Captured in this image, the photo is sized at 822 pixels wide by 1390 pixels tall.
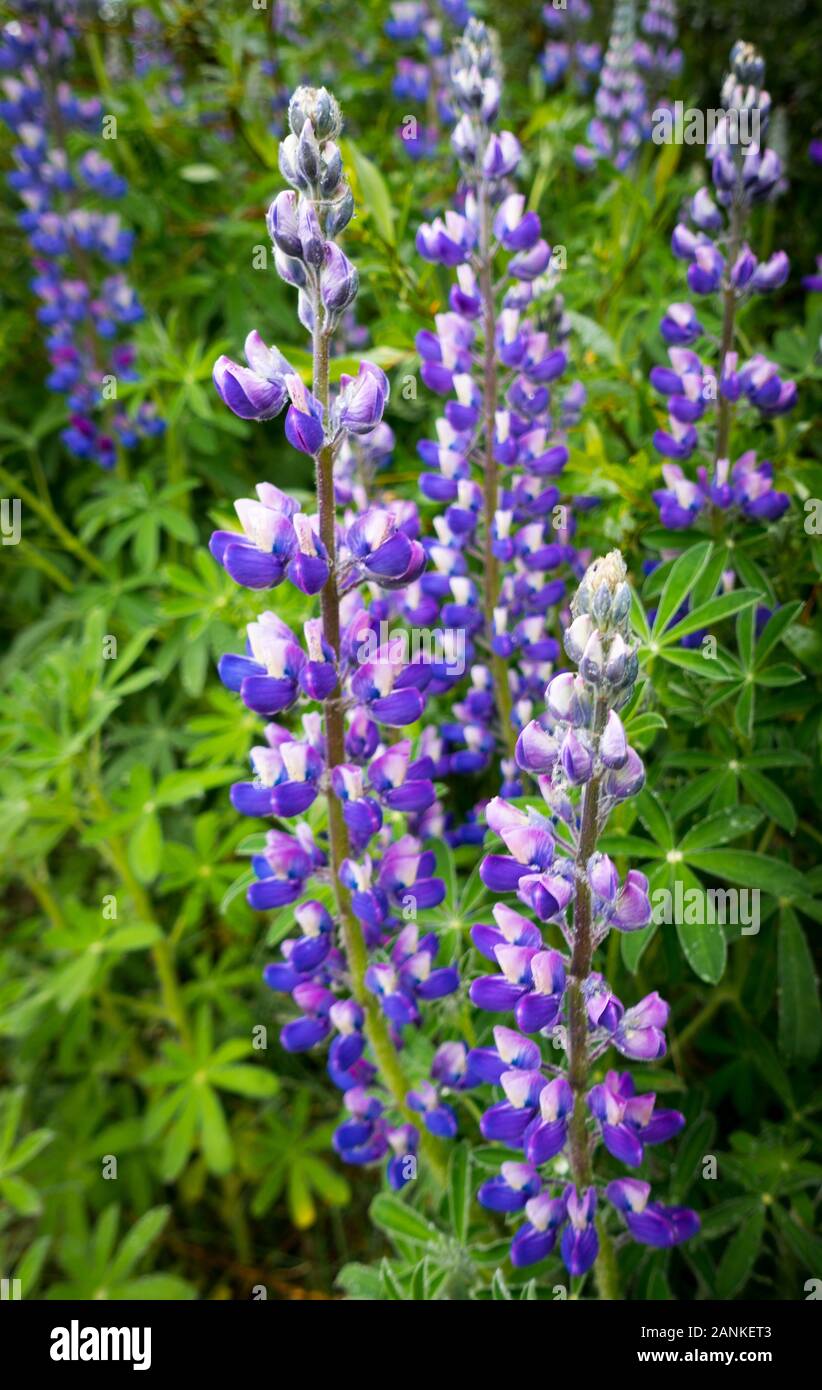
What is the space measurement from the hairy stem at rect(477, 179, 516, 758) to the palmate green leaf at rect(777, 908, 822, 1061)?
1.70ft

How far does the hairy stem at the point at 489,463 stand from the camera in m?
1.68

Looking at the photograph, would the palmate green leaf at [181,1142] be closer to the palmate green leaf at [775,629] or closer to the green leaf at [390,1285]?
the green leaf at [390,1285]

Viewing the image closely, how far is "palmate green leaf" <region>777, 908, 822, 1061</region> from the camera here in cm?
164

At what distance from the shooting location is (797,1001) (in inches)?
65.0

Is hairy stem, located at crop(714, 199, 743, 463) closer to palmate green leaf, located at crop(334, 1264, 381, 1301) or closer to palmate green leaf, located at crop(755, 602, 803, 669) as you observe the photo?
palmate green leaf, located at crop(755, 602, 803, 669)

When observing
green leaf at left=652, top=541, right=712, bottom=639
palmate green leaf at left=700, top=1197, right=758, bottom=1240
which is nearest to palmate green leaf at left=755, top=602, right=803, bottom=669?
green leaf at left=652, top=541, right=712, bottom=639

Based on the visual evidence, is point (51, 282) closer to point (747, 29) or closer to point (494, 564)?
point (494, 564)

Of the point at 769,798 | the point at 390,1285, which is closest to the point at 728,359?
the point at 769,798

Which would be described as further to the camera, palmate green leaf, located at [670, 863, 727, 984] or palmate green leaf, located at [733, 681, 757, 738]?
palmate green leaf, located at [733, 681, 757, 738]

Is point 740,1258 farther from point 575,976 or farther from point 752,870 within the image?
point 575,976

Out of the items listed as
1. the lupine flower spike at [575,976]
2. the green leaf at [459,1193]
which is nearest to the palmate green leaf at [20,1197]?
the green leaf at [459,1193]

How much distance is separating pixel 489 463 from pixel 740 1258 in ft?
4.06

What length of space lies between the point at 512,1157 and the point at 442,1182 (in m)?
0.22

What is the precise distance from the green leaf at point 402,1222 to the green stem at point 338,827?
0.23ft
